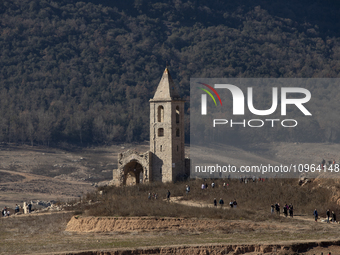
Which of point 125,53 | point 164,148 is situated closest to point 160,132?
point 164,148

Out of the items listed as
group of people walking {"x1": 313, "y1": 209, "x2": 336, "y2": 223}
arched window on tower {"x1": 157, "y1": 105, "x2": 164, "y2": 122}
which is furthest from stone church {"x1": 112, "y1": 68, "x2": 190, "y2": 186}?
group of people walking {"x1": 313, "y1": 209, "x2": 336, "y2": 223}

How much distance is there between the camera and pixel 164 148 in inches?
1861

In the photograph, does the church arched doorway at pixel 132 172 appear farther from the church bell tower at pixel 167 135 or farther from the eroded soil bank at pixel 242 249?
the eroded soil bank at pixel 242 249

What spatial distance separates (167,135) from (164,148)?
0.99 metres

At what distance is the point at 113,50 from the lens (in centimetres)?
12875

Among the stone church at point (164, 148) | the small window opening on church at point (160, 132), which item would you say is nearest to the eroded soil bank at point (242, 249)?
the stone church at point (164, 148)

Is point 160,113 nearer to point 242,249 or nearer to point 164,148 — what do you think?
point 164,148

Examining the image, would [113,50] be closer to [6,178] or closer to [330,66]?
[330,66]

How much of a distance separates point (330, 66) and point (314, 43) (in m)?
21.3

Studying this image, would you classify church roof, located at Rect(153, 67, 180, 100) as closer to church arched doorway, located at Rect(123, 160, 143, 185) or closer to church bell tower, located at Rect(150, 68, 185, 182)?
church bell tower, located at Rect(150, 68, 185, 182)

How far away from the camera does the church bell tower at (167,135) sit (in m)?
47.0

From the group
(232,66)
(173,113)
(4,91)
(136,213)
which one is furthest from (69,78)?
(136,213)

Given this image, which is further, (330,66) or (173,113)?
(330,66)

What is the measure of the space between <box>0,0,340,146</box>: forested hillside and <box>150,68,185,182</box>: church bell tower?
146ft
